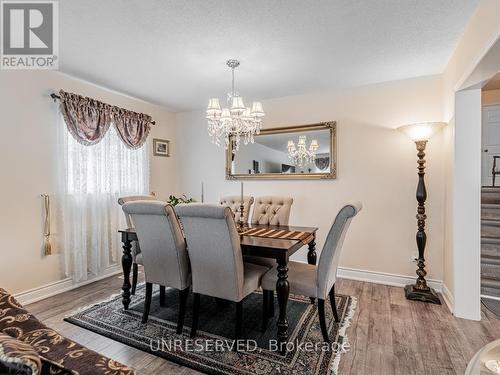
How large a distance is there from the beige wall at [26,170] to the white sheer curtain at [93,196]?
15cm

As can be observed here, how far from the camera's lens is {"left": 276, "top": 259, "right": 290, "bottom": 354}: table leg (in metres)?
1.97

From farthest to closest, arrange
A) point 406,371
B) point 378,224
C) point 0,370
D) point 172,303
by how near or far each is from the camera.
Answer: point 378,224 < point 172,303 < point 406,371 < point 0,370

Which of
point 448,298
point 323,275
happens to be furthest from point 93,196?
point 448,298

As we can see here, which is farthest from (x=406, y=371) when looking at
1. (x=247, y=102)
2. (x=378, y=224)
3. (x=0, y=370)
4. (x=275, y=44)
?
(x=247, y=102)

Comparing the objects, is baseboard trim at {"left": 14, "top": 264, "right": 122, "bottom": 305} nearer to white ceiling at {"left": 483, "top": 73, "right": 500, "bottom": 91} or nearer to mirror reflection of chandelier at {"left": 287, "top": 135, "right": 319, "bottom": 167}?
mirror reflection of chandelier at {"left": 287, "top": 135, "right": 319, "bottom": 167}

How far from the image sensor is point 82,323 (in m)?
2.37

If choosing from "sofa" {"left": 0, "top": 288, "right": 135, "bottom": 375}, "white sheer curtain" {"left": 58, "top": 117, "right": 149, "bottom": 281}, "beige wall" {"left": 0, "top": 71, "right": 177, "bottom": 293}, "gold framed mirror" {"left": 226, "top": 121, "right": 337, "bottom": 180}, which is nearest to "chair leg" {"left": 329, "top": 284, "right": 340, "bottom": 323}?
"gold framed mirror" {"left": 226, "top": 121, "right": 337, "bottom": 180}

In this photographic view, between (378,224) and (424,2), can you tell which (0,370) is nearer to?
(424,2)

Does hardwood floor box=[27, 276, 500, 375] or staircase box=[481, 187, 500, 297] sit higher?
staircase box=[481, 187, 500, 297]

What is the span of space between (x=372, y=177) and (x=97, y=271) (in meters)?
3.65

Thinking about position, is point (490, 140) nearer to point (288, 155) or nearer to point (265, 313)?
point (288, 155)

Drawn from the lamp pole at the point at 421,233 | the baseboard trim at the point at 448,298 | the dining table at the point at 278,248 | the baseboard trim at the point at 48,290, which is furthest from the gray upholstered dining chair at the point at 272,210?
the baseboard trim at the point at 48,290

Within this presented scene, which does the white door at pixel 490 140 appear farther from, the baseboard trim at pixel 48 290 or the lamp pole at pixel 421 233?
the baseboard trim at pixel 48 290

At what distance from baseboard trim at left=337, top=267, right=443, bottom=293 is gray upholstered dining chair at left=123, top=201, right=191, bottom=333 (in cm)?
222
